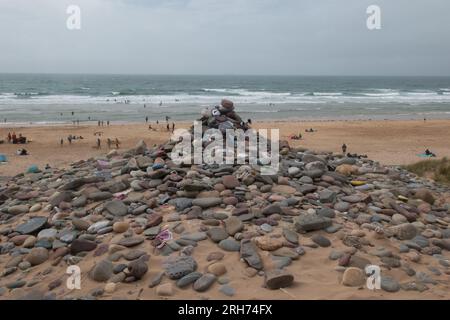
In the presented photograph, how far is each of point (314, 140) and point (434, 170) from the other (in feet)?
43.8

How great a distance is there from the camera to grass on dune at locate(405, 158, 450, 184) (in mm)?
11165

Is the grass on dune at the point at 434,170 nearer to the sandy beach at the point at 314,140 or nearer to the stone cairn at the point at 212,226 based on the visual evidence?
the stone cairn at the point at 212,226

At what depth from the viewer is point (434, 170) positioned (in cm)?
1202

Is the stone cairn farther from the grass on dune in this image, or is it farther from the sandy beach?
the sandy beach

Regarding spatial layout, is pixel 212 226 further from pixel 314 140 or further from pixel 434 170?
pixel 314 140

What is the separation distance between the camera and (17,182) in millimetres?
9758

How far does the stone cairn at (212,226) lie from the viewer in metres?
4.98

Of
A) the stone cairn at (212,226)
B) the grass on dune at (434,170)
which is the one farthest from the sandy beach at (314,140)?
A: the stone cairn at (212,226)

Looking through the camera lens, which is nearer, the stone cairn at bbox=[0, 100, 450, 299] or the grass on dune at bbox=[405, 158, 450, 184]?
the stone cairn at bbox=[0, 100, 450, 299]

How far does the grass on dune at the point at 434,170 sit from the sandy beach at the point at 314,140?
521cm

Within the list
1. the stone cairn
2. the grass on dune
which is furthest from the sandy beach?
the stone cairn

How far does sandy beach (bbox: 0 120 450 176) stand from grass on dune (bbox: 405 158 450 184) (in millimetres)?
5208
